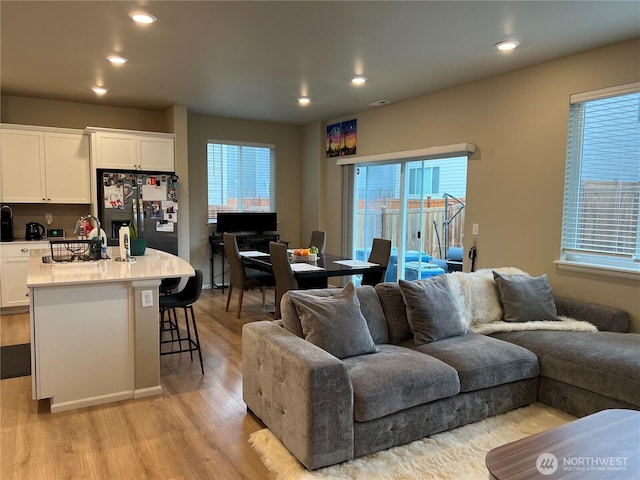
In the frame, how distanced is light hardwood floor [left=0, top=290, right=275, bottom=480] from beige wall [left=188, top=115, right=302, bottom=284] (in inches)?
135

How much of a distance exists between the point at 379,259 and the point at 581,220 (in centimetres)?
200

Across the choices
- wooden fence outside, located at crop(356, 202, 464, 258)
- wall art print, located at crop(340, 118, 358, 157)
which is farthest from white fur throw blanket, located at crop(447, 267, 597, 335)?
wall art print, located at crop(340, 118, 358, 157)

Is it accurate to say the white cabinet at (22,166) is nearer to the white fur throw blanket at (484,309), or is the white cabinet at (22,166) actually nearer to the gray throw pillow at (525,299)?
the white fur throw blanket at (484,309)

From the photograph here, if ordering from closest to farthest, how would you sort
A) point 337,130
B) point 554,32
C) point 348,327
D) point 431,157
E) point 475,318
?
point 348,327
point 554,32
point 475,318
point 431,157
point 337,130

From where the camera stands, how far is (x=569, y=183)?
3.89 m

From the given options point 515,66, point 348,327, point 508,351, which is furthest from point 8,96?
point 508,351

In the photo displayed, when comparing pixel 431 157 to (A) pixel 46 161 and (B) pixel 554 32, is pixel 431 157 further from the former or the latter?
(A) pixel 46 161

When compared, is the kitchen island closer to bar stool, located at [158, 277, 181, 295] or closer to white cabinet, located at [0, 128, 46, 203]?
bar stool, located at [158, 277, 181, 295]

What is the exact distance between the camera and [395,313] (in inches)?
128

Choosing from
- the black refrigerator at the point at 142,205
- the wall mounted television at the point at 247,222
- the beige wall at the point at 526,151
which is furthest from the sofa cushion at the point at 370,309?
the wall mounted television at the point at 247,222

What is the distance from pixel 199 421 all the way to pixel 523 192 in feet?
11.3

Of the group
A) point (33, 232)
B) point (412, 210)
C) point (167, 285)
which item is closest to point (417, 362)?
point (167, 285)

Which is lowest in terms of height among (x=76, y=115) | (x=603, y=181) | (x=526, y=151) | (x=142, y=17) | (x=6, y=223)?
(x=6, y=223)

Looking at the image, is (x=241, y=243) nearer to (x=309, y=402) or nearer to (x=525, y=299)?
(x=525, y=299)
